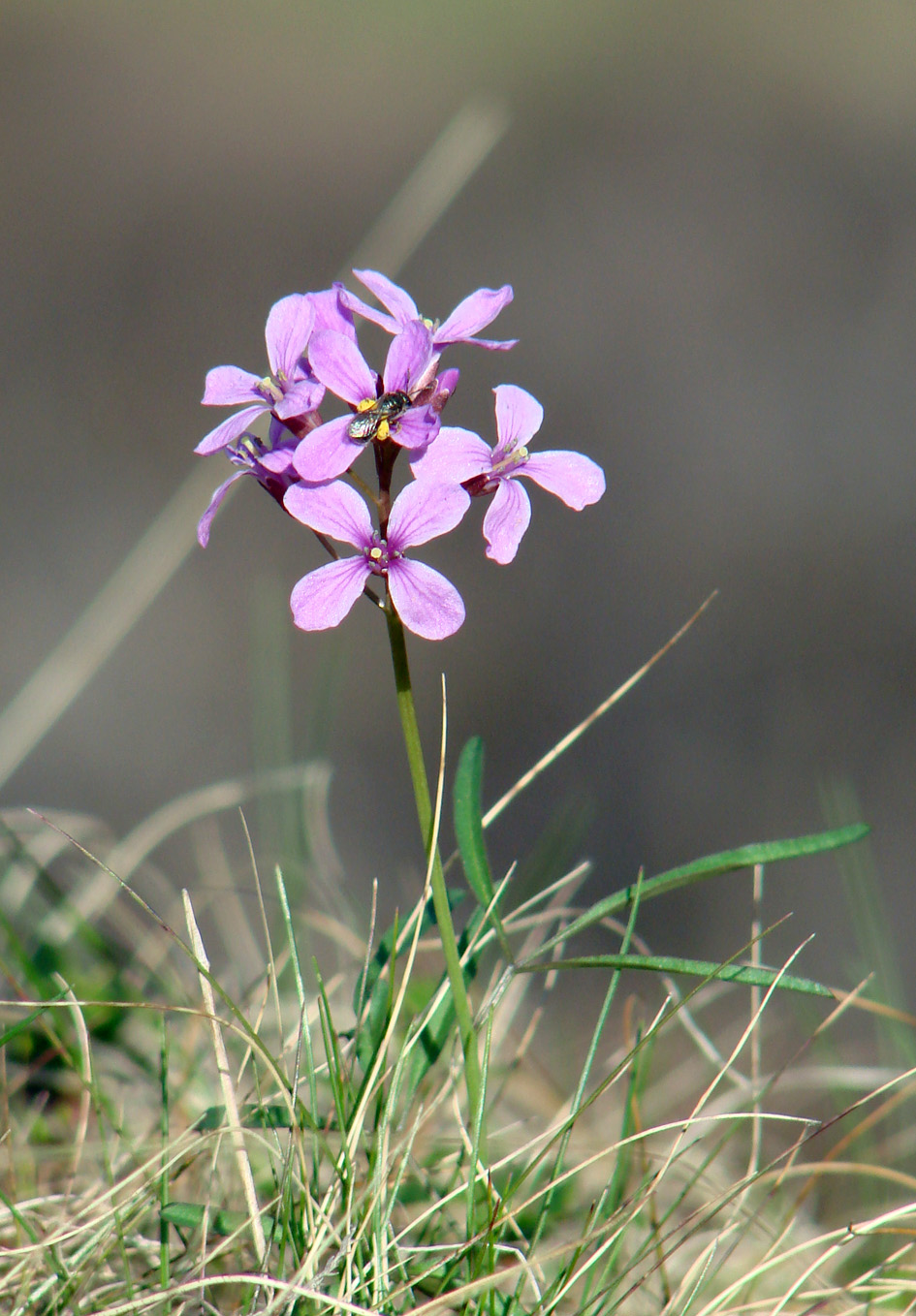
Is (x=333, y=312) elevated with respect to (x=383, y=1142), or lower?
elevated

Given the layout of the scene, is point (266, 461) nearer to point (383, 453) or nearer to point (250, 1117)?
point (383, 453)

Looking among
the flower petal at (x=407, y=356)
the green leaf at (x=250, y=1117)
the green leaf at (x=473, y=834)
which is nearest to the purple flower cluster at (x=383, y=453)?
the flower petal at (x=407, y=356)

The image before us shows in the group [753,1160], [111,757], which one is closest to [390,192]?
[111,757]

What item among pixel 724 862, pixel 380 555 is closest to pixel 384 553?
pixel 380 555

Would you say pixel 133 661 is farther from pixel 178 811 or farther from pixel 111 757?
pixel 178 811

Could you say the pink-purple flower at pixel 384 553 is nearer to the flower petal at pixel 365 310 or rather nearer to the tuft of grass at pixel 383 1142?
the flower petal at pixel 365 310

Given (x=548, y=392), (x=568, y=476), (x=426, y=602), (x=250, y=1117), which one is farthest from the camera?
(x=548, y=392)
